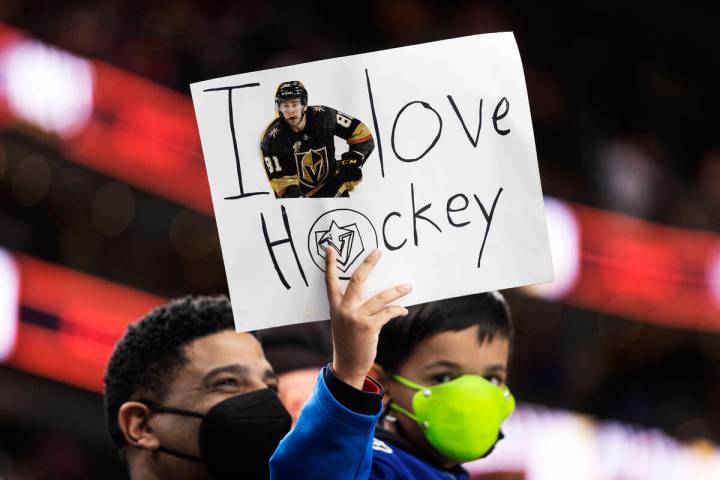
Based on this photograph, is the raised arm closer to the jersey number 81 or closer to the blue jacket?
the blue jacket

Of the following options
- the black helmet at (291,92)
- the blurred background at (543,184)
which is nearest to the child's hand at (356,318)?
the black helmet at (291,92)

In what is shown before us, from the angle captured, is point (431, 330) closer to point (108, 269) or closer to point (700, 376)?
point (108, 269)

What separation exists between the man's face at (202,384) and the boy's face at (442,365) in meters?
0.29

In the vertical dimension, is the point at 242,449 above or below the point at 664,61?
above

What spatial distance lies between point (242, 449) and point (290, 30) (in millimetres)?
8719

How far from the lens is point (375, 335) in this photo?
6.01ft

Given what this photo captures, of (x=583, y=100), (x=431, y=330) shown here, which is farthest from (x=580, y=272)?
(x=431, y=330)

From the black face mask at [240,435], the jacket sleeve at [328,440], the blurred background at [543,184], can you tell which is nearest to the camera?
the jacket sleeve at [328,440]

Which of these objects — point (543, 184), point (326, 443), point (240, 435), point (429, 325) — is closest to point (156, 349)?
point (240, 435)

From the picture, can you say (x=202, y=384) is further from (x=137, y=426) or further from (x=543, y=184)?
(x=543, y=184)

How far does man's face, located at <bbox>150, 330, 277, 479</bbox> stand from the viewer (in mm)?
2307

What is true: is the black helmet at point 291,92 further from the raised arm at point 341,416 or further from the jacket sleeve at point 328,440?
the jacket sleeve at point 328,440

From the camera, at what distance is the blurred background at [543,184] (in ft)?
27.9

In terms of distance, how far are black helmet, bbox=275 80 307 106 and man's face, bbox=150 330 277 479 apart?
66 cm
